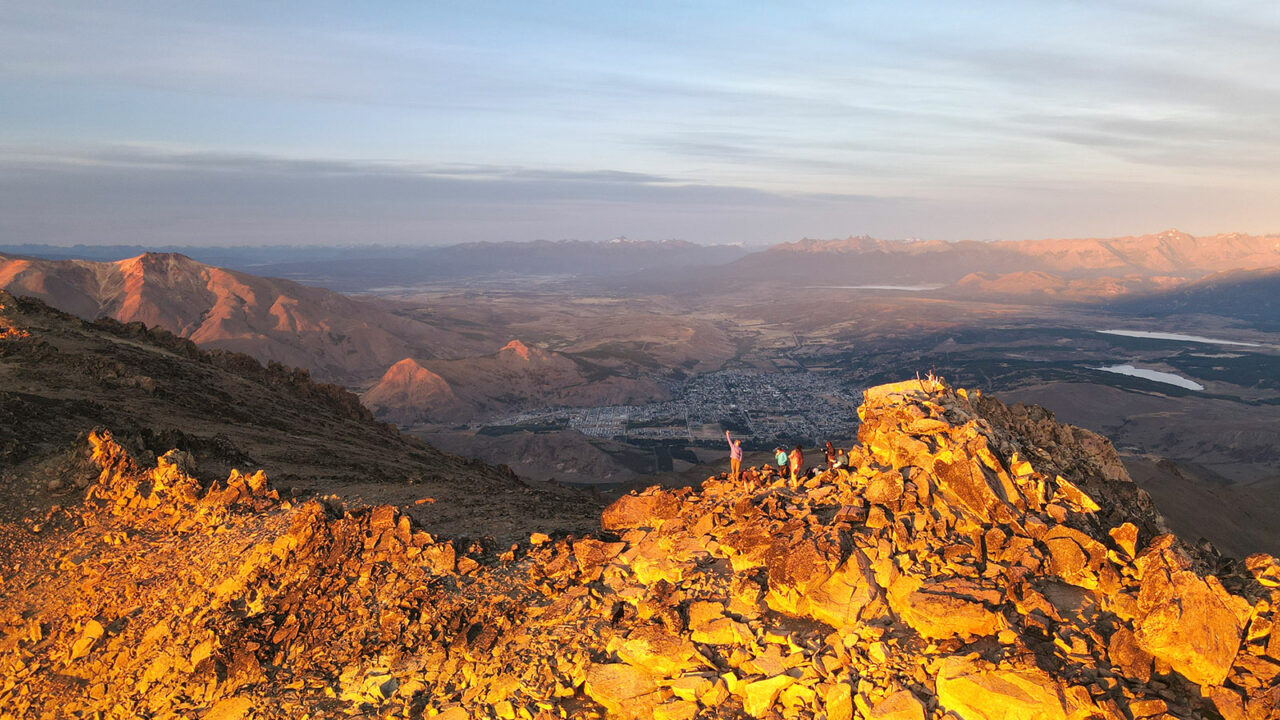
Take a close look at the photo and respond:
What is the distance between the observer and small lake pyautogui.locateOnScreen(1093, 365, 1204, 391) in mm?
120938

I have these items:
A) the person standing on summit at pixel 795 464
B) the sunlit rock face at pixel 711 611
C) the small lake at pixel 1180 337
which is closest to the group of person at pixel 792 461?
the person standing on summit at pixel 795 464

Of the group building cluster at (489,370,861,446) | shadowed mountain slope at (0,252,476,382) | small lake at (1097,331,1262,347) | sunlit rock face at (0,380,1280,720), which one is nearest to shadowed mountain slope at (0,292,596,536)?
sunlit rock face at (0,380,1280,720)

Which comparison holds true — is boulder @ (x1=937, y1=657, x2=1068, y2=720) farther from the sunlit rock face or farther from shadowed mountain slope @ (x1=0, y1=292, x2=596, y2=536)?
shadowed mountain slope @ (x1=0, y1=292, x2=596, y2=536)

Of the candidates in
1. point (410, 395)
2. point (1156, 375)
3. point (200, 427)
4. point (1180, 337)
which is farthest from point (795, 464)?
point (1180, 337)

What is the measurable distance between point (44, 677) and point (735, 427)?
83549 mm

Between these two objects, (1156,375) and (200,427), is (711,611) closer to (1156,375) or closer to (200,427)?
(200,427)

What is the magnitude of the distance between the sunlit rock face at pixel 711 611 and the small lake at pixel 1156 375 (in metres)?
140

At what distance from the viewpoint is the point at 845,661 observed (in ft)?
21.2

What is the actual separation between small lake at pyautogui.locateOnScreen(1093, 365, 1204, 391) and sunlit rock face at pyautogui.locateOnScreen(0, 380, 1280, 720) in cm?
14022

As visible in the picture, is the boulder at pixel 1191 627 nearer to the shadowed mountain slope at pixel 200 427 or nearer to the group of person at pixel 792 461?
the group of person at pixel 792 461

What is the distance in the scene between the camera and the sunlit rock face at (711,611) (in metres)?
6.11

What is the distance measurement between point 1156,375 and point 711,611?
159 m

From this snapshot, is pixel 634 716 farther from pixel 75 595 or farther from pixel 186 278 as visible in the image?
pixel 186 278

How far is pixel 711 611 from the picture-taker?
7.54 m
